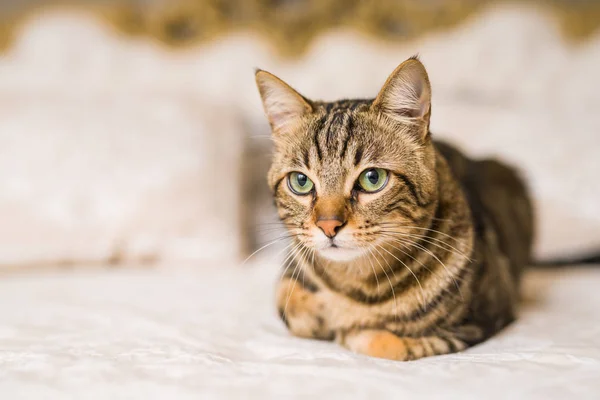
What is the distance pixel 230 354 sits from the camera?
2.66ft

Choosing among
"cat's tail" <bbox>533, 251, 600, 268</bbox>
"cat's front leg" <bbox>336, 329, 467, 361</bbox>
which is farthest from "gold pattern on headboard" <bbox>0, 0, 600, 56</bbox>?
"cat's front leg" <bbox>336, 329, 467, 361</bbox>

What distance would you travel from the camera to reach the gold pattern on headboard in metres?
1.99

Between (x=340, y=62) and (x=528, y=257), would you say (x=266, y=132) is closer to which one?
(x=340, y=62)

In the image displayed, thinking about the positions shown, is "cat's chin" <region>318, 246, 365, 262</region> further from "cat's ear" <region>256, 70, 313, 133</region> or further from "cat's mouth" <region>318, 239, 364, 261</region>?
"cat's ear" <region>256, 70, 313, 133</region>

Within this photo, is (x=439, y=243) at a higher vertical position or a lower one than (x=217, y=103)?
lower

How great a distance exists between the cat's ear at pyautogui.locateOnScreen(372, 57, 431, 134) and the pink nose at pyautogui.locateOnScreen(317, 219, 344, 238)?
0.23 meters

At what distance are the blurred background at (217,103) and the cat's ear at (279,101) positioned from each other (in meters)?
0.66

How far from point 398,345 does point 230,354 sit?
0.28 meters

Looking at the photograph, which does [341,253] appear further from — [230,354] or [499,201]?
[499,201]

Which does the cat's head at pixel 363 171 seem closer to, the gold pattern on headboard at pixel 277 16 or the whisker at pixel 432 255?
the whisker at pixel 432 255

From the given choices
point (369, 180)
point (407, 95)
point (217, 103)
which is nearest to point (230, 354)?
point (369, 180)

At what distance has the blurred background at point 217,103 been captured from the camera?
57.9 inches

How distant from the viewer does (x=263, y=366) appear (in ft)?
2.41

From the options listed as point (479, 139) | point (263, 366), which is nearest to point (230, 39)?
point (479, 139)
